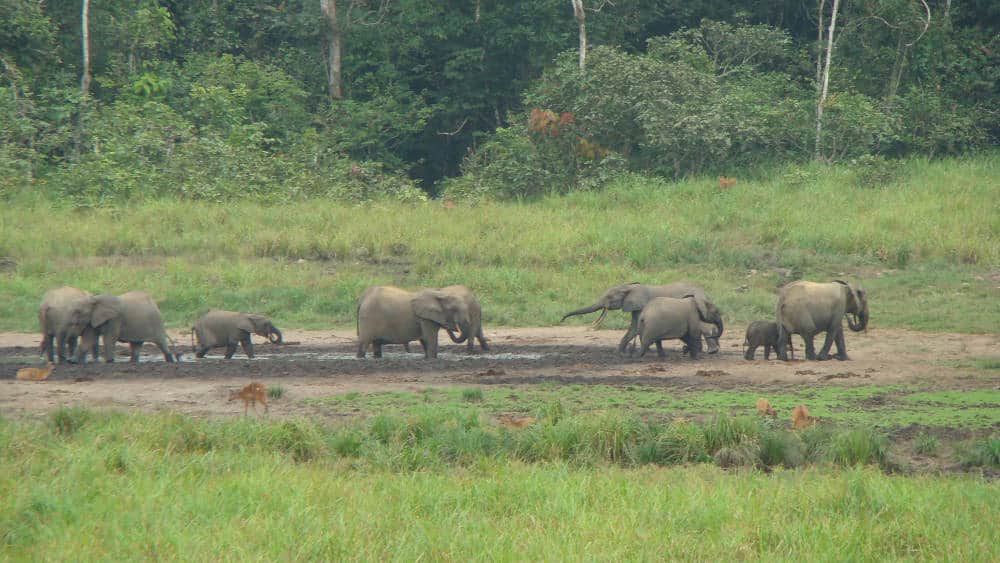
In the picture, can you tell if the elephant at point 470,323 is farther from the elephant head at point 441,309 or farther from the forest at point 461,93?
the forest at point 461,93

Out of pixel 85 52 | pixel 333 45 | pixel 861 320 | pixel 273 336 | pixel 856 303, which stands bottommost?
pixel 273 336

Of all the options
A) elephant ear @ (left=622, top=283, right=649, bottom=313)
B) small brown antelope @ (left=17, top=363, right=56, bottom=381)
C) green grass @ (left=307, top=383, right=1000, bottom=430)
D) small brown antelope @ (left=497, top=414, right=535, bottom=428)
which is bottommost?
small brown antelope @ (left=17, top=363, right=56, bottom=381)

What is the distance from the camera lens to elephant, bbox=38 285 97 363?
48.2 ft

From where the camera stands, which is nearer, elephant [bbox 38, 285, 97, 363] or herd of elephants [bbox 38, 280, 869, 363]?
herd of elephants [bbox 38, 280, 869, 363]

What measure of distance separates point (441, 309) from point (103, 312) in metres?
3.96

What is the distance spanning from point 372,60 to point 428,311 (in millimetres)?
17727

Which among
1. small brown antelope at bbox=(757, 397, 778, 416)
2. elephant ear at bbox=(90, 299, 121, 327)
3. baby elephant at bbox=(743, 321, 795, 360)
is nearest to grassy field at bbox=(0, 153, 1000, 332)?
baby elephant at bbox=(743, 321, 795, 360)

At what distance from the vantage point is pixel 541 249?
2039 centimetres

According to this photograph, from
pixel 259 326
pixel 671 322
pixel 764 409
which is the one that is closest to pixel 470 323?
pixel 671 322

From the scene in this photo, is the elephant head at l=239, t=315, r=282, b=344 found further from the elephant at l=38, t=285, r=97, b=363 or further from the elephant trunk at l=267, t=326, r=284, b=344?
the elephant at l=38, t=285, r=97, b=363

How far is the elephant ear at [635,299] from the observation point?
1586 centimetres

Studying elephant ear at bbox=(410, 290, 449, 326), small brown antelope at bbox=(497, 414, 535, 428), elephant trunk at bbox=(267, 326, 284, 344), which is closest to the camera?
small brown antelope at bbox=(497, 414, 535, 428)

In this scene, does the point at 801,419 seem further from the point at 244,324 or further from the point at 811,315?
the point at 244,324

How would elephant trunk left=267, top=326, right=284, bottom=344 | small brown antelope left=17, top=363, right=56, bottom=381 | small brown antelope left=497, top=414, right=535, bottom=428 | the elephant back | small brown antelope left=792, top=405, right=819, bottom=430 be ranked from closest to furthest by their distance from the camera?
1. small brown antelope left=792, top=405, right=819, bottom=430
2. small brown antelope left=497, top=414, right=535, bottom=428
3. small brown antelope left=17, top=363, right=56, bottom=381
4. the elephant back
5. elephant trunk left=267, top=326, right=284, bottom=344
